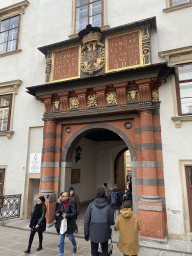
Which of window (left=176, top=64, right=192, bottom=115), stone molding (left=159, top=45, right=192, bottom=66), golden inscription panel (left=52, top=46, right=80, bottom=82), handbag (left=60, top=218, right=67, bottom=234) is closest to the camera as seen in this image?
handbag (left=60, top=218, right=67, bottom=234)

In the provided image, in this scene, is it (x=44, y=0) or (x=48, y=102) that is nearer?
(x=48, y=102)

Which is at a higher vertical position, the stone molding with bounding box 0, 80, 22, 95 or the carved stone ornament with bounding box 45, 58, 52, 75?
the carved stone ornament with bounding box 45, 58, 52, 75

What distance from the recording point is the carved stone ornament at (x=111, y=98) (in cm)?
729

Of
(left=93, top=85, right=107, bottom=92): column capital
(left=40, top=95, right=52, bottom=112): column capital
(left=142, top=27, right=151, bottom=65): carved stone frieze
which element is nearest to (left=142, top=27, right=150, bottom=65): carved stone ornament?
(left=142, top=27, right=151, bottom=65): carved stone frieze

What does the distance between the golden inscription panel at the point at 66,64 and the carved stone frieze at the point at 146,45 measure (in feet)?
9.00

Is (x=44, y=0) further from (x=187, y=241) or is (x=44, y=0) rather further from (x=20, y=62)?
(x=187, y=241)

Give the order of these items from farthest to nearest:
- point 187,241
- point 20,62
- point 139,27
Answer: point 20,62 → point 139,27 → point 187,241

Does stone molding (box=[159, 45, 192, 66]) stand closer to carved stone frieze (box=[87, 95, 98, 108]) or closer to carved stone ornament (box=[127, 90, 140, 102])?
carved stone ornament (box=[127, 90, 140, 102])

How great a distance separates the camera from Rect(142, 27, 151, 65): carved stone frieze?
701 cm

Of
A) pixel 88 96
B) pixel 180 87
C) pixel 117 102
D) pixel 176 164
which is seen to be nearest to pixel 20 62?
pixel 88 96

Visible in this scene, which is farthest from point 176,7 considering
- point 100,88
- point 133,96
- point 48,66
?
point 48,66

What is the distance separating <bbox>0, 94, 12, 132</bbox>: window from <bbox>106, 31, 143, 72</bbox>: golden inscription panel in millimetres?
5603

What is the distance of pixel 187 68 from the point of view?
688 centimetres

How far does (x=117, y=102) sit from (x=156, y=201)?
3.68 m
